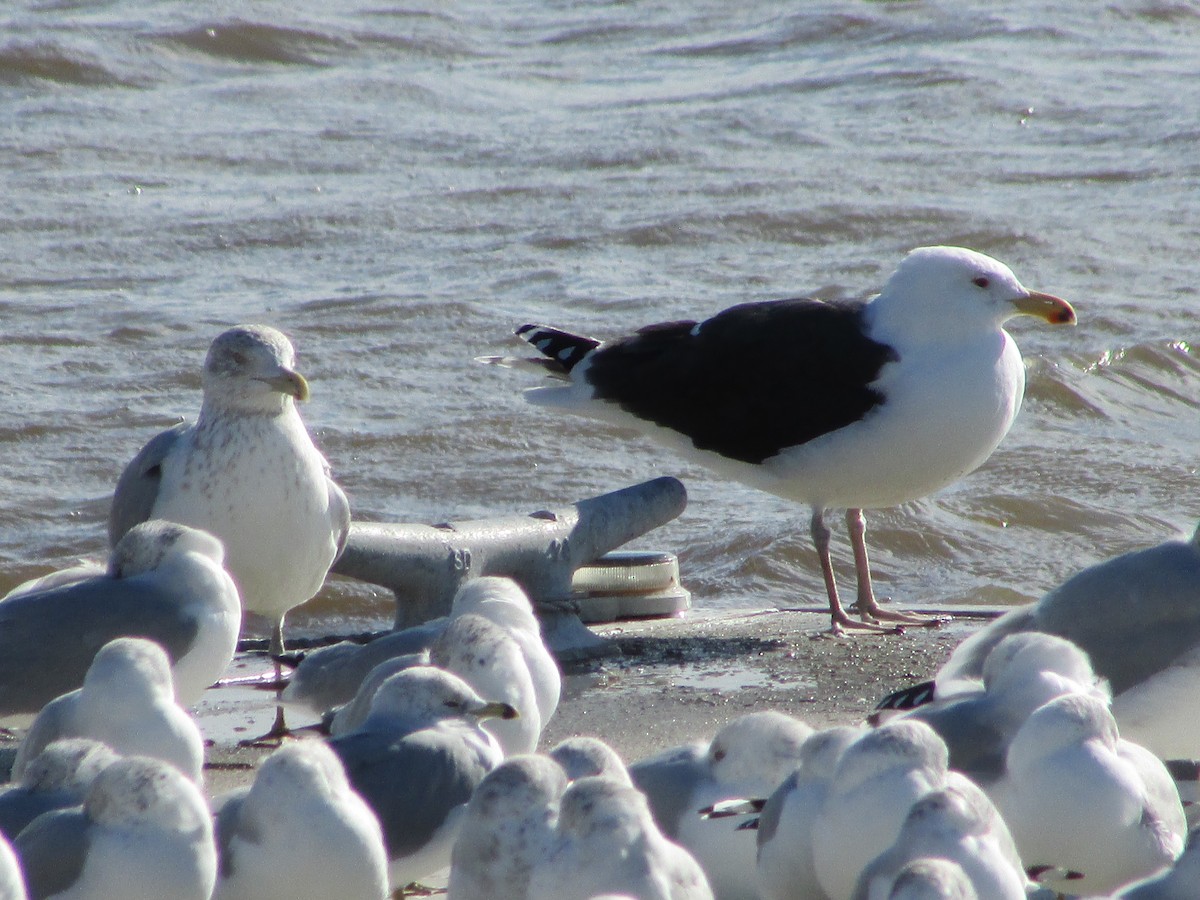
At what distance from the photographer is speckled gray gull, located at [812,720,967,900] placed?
10.2 ft

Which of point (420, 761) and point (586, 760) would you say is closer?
point (586, 760)

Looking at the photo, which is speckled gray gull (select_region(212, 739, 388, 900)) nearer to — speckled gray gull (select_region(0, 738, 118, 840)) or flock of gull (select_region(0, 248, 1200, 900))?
flock of gull (select_region(0, 248, 1200, 900))

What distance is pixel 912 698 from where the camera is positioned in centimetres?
435

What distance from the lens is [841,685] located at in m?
5.48

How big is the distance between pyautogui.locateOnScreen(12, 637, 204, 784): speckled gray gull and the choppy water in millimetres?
4119

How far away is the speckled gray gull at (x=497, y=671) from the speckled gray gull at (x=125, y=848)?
3.52 feet

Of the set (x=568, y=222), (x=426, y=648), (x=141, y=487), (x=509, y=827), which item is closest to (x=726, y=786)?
(x=509, y=827)

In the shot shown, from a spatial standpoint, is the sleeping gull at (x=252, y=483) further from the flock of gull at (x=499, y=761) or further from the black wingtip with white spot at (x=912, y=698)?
the black wingtip with white spot at (x=912, y=698)

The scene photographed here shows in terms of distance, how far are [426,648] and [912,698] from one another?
4.11 feet

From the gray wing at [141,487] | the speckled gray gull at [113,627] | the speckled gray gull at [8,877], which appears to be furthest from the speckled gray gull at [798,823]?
the gray wing at [141,487]

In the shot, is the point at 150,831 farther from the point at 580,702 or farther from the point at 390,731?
the point at 580,702

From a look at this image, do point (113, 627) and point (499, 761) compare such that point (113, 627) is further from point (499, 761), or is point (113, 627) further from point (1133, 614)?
point (1133, 614)

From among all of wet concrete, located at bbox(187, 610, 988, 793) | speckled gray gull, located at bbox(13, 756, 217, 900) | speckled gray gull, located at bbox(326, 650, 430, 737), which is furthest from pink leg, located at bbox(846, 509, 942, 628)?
speckled gray gull, located at bbox(13, 756, 217, 900)

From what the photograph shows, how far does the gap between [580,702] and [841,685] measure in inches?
30.3
